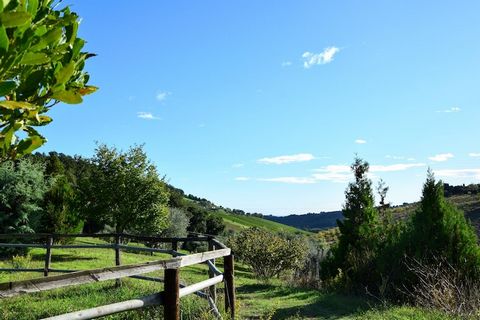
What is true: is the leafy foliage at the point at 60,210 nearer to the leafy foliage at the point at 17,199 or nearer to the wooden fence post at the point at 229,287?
the leafy foliage at the point at 17,199

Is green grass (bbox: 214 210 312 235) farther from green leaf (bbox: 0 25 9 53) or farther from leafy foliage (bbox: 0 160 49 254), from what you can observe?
green leaf (bbox: 0 25 9 53)

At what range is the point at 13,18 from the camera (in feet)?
7.03

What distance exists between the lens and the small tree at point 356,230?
54.9 ft

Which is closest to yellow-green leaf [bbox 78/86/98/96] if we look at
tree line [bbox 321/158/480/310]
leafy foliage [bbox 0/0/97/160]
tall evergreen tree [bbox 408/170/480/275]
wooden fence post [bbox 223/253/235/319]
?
leafy foliage [bbox 0/0/97/160]

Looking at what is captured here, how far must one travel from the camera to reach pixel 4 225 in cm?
2253

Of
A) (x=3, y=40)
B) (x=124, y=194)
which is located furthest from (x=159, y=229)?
(x=3, y=40)

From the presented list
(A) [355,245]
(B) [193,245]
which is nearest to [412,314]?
(A) [355,245]

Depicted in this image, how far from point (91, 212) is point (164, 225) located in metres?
5.16

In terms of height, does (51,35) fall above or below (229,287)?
above

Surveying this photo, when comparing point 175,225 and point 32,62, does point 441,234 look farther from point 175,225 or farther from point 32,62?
point 175,225

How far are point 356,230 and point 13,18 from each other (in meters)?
17.6

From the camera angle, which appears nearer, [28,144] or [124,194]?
[28,144]

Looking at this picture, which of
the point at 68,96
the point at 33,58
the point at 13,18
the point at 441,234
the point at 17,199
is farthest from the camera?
the point at 17,199

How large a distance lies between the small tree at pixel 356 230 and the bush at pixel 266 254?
2.17 meters
